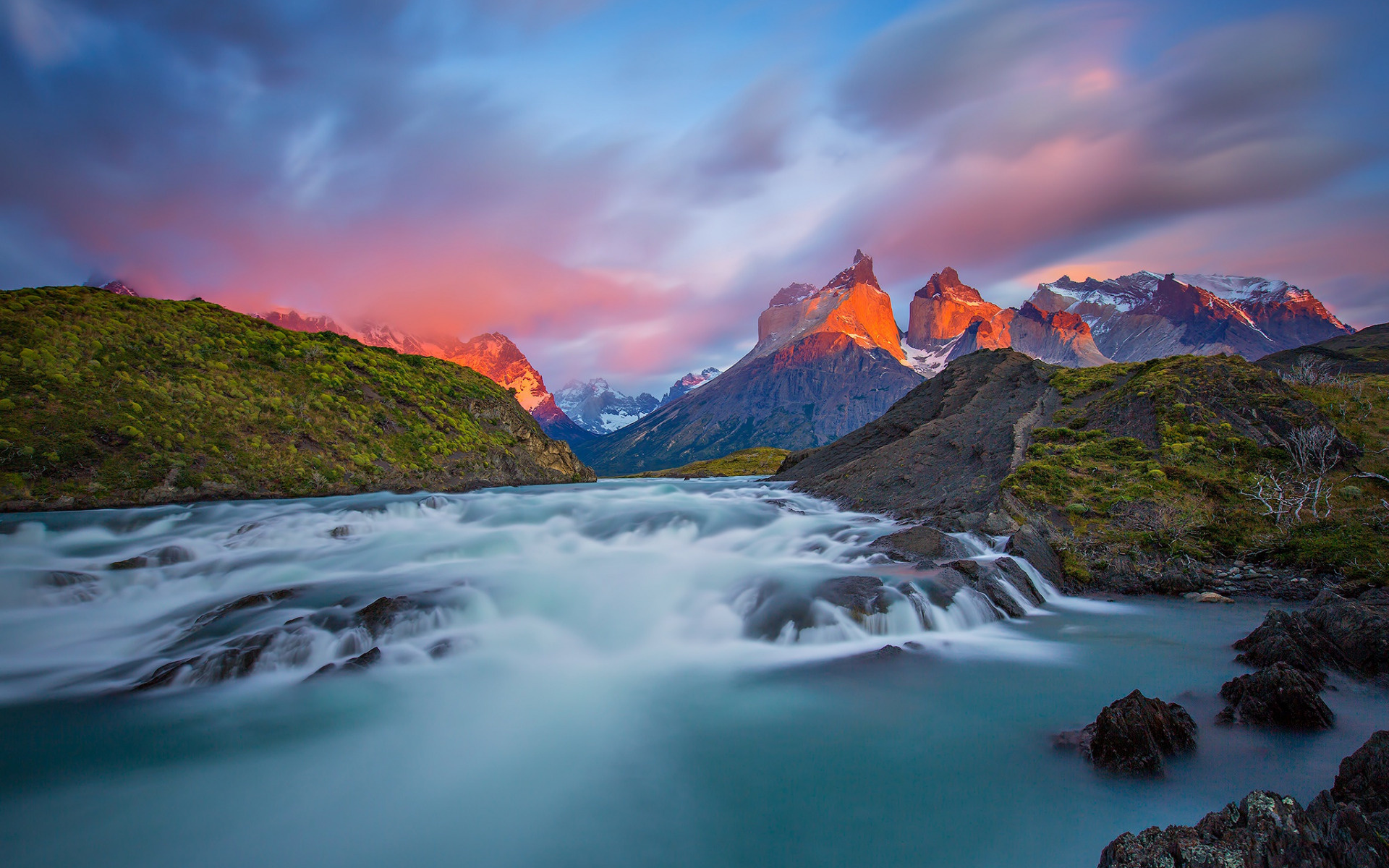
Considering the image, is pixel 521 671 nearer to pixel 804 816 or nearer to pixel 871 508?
pixel 804 816

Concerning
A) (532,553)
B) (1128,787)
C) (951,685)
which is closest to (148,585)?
(532,553)

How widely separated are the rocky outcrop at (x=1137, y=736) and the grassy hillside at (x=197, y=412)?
101ft

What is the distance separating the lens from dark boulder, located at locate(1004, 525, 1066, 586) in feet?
46.9

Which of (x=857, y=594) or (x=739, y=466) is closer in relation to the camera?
(x=857, y=594)

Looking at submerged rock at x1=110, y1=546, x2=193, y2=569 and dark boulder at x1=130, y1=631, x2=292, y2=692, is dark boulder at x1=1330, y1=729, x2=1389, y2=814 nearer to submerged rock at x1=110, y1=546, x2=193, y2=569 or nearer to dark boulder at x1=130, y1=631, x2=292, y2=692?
dark boulder at x1=130, y1=631, x2=292, y2=692

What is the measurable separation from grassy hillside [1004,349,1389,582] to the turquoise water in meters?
3.08

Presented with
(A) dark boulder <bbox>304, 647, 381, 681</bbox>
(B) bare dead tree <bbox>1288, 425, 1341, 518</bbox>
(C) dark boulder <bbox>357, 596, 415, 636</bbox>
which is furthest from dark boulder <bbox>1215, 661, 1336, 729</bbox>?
(C) dark boulder <bbox>357, 596, 415, 636</bbox>

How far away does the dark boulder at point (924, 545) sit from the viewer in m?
14.9

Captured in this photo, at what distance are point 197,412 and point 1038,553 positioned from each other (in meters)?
34.9

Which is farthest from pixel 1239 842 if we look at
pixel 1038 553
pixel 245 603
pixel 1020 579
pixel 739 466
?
pixel 739 466

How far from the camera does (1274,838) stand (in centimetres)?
357

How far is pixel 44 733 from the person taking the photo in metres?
7.77

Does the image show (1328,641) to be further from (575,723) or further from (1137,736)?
(575,723)

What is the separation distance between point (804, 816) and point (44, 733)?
37.2 feet
